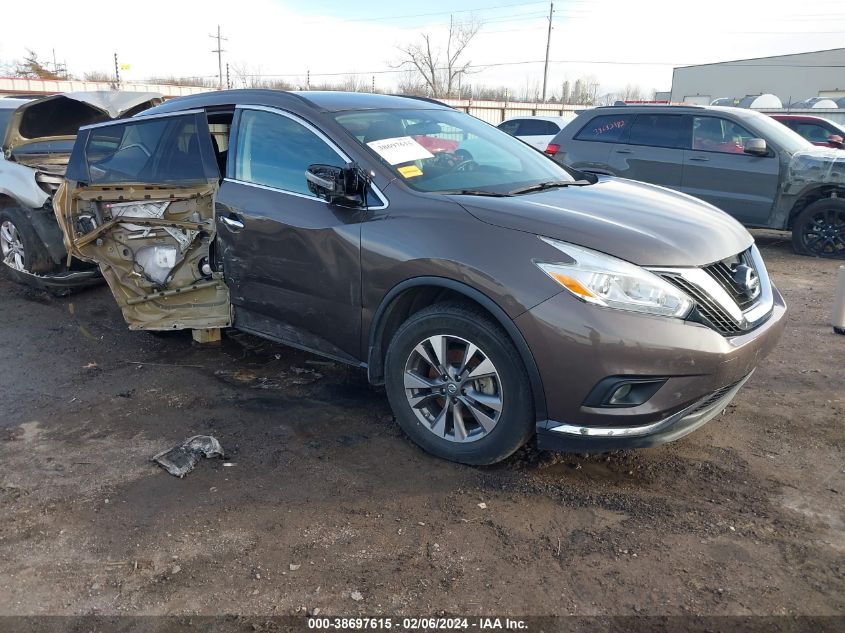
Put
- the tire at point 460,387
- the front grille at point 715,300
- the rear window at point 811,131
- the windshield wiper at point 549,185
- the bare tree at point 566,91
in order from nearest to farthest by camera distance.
Answer: 1. the front grille at point 715,300
2. the tire at point 460,387
3. the windshield wiper at point 549,185
4. the rear window at point 811,131
5. the bare tree at point 566,91

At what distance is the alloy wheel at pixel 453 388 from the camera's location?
3.08 m

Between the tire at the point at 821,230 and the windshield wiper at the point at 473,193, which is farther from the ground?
the windshield wiper at the point at 473,193

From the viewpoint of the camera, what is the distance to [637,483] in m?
3.12

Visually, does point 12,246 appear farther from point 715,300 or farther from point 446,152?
point 715,300

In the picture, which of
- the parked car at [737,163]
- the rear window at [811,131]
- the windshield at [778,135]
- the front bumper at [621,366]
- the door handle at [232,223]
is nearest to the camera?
the front bumper at [621,366]

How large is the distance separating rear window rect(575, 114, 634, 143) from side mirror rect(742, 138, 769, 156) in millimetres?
1561

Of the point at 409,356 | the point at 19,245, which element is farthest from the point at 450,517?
the point at 19,245

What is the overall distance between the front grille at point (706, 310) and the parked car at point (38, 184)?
5.35 m

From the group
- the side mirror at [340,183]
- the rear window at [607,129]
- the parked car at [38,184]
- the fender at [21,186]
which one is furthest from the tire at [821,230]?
the fender at [21,186]

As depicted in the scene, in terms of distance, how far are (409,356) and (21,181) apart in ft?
16.4

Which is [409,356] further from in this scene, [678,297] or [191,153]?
[191,153]

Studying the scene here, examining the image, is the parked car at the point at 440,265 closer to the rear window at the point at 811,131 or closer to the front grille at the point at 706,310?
the front grille at the point at 706,310

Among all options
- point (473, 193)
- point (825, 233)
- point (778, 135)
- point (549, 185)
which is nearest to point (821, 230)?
point (825, 233)

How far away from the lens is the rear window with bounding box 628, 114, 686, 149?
8.54 m
